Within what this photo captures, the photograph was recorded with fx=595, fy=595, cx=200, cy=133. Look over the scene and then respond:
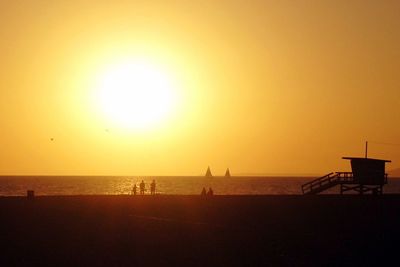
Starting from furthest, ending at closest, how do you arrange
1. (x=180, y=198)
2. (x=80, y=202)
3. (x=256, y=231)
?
1. (x=180, y=198)
2. (x=80, y=202)
3. (x=256, y=231)

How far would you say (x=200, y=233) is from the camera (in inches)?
1237

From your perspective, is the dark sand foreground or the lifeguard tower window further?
the lifeguard tower window

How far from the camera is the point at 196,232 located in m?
31.8

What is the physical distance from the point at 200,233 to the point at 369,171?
31234 mm

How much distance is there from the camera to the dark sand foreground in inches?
964

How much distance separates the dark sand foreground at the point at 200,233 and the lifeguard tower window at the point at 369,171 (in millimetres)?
6708

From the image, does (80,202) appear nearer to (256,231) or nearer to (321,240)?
(256,231)

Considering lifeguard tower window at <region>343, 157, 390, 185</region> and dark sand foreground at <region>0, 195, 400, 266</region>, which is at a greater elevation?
lifeguard tower window at <region>343, 157, 390, 185</region>

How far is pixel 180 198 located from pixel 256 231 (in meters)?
24.3

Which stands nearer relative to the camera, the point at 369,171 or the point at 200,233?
the point at 200,233

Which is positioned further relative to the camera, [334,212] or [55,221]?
[334,212]

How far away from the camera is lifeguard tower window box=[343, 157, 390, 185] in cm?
5784

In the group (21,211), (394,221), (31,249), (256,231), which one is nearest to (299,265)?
(256,231)

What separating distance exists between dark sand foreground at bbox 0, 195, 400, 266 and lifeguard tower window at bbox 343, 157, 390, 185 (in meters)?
Answer: 6.71
